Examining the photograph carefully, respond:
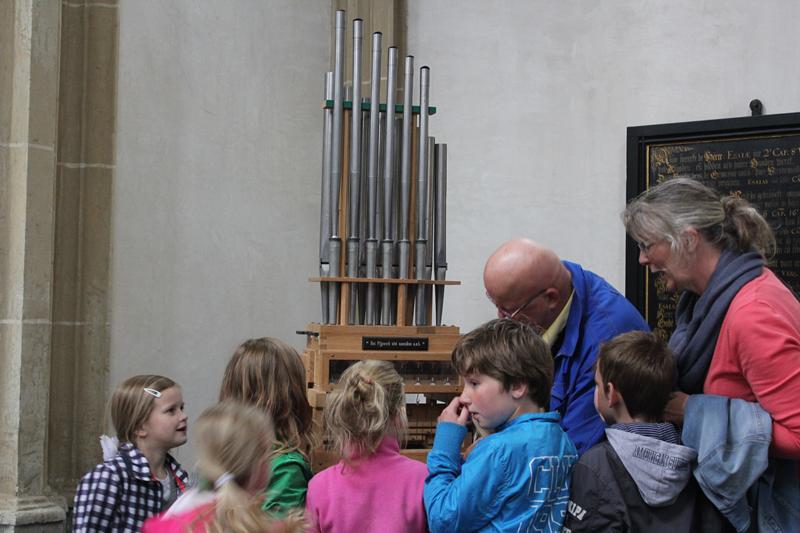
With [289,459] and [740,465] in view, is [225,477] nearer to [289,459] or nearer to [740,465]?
[289,459]

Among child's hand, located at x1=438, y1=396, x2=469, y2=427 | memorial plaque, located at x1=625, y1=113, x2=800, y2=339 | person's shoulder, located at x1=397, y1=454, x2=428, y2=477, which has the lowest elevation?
person's shoulder, located at x1=397, y1=454, x2=428, y2=477

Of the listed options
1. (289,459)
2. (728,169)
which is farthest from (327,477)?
(728,169)

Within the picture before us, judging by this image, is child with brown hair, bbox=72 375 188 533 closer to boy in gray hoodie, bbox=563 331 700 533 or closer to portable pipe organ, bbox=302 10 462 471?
portable pipe organ, bbox=302 10 462 471

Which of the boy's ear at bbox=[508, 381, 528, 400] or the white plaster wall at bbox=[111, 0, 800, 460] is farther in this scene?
the white plaster wall at bbox=[111, 0, 800, 460]

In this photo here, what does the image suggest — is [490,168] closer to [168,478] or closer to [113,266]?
[113,266]

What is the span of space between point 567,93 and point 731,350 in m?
4.16

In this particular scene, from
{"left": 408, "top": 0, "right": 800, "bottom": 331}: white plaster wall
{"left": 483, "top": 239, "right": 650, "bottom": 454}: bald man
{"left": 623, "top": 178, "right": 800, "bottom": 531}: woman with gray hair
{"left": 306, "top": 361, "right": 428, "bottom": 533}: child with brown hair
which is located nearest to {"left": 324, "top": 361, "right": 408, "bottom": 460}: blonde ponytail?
{"left": 306, "top": 361, "right": 428, "bottom": 533}: child with brown hair

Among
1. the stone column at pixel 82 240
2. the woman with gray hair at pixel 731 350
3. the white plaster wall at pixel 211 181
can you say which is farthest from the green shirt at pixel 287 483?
the white plaster wall at pixel 211 181

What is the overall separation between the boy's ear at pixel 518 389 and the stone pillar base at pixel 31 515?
346cm

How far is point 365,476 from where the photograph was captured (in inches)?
122

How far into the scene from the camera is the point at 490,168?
707cm

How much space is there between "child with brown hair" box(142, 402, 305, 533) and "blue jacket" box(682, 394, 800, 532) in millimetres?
1226

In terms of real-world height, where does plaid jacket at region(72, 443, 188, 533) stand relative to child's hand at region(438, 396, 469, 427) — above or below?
below

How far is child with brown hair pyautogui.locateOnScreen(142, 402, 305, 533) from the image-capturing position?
230 centimetres
